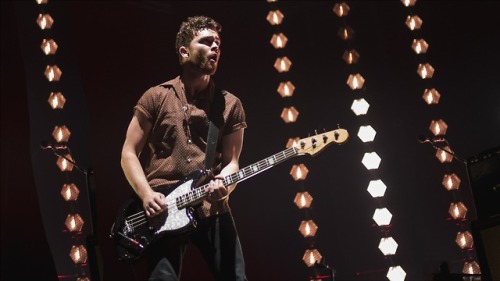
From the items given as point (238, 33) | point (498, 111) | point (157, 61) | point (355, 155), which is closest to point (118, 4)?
point (157, 61)

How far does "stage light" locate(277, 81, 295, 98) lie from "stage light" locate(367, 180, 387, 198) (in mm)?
872

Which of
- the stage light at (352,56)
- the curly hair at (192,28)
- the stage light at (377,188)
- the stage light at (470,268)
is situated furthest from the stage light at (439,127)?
the curly hair at (192,28)

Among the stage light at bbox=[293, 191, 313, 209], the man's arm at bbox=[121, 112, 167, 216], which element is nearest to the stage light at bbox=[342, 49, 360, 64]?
the stage light at bbox=[293, 191, 313, 209]

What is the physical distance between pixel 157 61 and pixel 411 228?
224 cm

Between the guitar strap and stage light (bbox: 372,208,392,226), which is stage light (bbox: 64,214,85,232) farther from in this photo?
stage light (bbox: 372,208,392,226)

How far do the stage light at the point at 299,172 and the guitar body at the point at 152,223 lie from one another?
1709 mm

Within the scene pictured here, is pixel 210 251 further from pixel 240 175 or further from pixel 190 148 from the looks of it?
pixel 190 148

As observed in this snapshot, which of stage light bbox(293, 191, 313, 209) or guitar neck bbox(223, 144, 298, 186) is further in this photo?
stage light bbox(293, 191, 313, 209)

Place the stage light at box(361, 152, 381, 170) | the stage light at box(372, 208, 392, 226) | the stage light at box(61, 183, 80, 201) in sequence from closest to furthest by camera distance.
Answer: the stage light at box(61, 183, 80, 201)
the stage light at box(372, 208, 392, 226)
the stage light at box(361, 152, 381, 170)

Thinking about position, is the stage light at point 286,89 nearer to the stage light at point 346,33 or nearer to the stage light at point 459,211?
the stage light at point 346,33

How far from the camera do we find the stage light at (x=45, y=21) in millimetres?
4262

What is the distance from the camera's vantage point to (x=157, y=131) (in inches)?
104

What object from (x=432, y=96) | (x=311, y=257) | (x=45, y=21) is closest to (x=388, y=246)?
(x=311, y=257)

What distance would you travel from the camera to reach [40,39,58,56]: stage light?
423 centimetres
